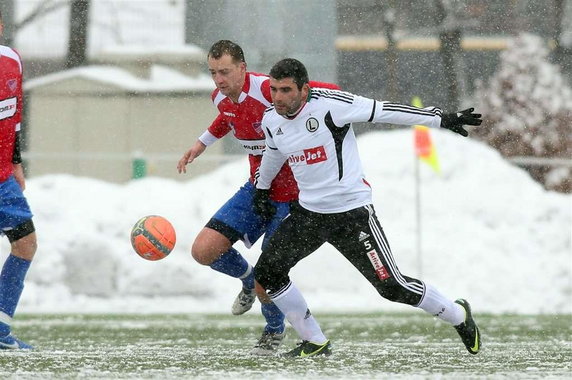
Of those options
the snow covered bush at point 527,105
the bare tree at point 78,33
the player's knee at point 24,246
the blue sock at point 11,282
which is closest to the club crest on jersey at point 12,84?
the player's knee at point 24,246

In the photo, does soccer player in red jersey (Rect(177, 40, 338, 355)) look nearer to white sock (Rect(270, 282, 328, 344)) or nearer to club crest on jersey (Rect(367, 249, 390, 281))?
white sock (Rect(270, 282, 328, 344))

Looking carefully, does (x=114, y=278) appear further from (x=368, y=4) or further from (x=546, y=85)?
(x=546, y=85)

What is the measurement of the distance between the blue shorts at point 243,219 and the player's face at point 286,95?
92 centimetres

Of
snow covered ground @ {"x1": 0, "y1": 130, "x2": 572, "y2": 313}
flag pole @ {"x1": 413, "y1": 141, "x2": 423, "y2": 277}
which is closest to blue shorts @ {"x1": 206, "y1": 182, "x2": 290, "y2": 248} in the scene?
snow covered ground @ {"x1": 0, "y1": 130, "x2": 572, "y2": 313}

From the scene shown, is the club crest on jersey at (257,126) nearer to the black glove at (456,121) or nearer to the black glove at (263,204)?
the black glove at (263,204)

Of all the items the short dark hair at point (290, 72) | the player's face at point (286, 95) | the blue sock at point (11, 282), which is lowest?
the blue sock at point (11, 282)

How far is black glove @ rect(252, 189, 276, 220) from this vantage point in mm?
7660

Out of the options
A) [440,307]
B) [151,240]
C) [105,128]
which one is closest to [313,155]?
[440,307]

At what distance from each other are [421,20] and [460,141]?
165 cm

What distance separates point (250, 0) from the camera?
15.3m

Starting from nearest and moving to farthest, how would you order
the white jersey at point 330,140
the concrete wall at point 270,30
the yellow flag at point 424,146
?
the white jersey at point 330,140 < the yellow flag at point 424,146 < the concrete wall at point 270,30

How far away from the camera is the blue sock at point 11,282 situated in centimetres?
783

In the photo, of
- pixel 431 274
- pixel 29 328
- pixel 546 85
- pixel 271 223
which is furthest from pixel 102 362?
pixel 546 85

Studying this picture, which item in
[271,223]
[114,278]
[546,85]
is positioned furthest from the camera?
[546,85]
